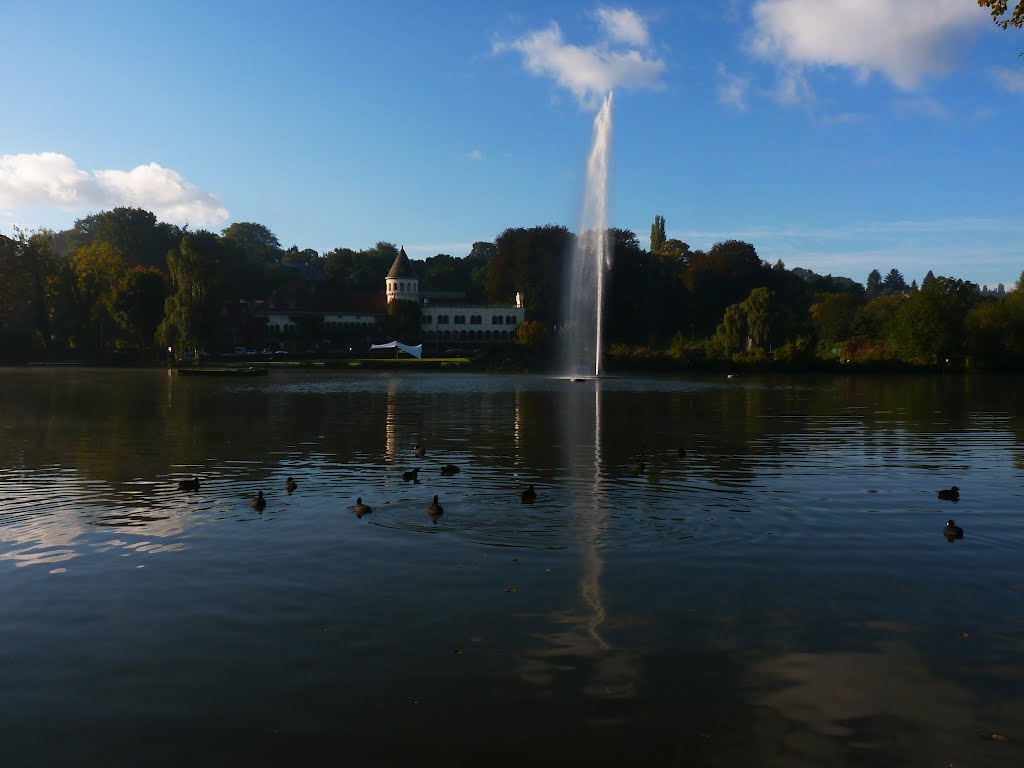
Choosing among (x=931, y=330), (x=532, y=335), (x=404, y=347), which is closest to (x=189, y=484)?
(x=931, y=330)

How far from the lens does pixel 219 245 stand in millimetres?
158750

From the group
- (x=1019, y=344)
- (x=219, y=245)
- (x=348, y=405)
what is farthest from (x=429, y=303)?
(x=348, y=405)

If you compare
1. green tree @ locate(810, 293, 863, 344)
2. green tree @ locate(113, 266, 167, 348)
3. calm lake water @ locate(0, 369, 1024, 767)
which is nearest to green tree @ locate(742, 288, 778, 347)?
green tree @ locate(810, 293, 863, 344)

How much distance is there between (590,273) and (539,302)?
30.8 metres

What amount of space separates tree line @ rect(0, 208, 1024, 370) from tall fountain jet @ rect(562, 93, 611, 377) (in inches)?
191

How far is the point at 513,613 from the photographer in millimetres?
10555

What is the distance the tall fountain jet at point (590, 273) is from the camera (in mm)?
71875

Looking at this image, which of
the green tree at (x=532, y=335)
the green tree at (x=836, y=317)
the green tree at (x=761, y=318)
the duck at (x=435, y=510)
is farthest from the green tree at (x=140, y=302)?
Answer: the duck at (x=435, y=510)

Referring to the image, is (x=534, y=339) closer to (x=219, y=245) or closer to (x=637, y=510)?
(x=219, y=245)

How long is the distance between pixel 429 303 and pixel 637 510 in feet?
467

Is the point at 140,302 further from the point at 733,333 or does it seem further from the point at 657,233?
the point at 657,233

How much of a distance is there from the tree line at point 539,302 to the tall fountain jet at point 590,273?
4.86 meters

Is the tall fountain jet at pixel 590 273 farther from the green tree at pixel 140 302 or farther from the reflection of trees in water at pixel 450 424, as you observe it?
the green tree at pixel 140 302

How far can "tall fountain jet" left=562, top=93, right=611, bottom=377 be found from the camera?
71.9 metres
